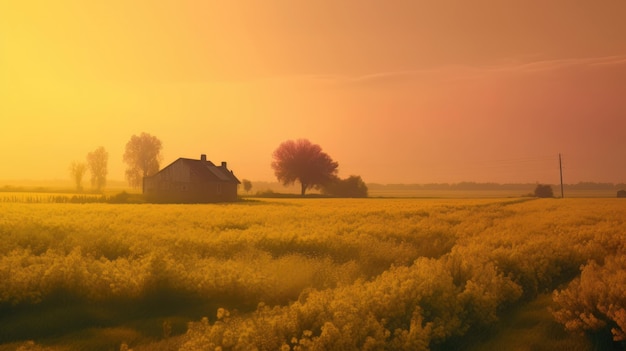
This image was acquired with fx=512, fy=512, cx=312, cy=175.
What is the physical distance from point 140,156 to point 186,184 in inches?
1475

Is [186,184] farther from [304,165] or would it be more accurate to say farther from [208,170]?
[304,165]

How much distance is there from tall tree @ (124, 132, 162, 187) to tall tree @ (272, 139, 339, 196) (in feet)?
79.8

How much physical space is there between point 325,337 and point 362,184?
340 feet

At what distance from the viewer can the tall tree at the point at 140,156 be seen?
333ft

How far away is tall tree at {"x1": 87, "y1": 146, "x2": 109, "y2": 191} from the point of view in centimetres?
9581

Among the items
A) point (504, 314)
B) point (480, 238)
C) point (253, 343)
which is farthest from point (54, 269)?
point (480, 238)

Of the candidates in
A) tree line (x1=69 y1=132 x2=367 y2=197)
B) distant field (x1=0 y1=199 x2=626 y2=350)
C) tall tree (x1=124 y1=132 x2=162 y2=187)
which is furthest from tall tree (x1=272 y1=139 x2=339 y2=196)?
distant field (x1=0 y1=199 x2=626 y2=350)

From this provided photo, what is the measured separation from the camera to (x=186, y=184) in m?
68.8

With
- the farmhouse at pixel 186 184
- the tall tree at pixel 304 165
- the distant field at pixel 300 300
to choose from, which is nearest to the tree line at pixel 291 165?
the tall tree at pixel 304 165

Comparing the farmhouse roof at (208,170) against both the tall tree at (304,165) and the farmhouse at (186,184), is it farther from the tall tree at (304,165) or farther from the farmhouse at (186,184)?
the tall tree at (304,165)

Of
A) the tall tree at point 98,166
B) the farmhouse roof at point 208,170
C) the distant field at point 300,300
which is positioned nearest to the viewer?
the distant field at point 300,300

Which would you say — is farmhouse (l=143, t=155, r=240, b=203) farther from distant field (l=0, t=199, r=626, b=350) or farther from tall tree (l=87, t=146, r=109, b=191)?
distant field (l=0, t=199, r=626, b=350)

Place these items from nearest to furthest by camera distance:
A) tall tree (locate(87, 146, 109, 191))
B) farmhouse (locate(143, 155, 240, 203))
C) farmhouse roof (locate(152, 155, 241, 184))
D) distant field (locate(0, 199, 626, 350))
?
distant field (locate(0, 199, 626, 350))
farmhouse (locate(143, 155, 240, 203))
farmhouse roof (locate(152, 155, 241, 184))
tall tree (locate(87, 146, 109, 191))

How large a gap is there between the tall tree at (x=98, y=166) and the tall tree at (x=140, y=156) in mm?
5552
